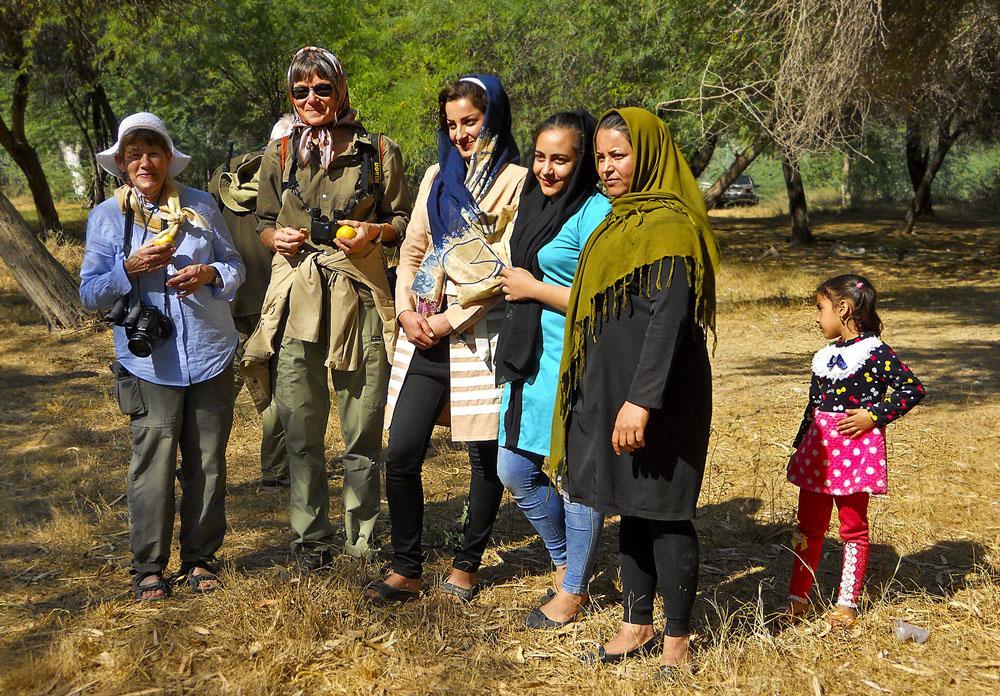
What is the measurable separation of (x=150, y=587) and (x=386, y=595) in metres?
1.00

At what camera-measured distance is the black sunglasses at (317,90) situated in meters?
4.30

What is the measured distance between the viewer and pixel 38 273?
10.8 metres

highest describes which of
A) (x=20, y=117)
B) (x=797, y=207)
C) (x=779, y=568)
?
(x=20, y=117)

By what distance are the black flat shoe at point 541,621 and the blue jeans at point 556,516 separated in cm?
13

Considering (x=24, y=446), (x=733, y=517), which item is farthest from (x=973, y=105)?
(x=24, y=446)

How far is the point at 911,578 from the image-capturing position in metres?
4.61

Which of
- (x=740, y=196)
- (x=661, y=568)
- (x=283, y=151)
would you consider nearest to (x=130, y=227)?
(x=283, y=151)

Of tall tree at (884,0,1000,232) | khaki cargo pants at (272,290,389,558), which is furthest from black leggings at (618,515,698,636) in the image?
tall tree at (884,0,1000,232)

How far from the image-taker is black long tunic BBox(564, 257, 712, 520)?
10.5 ft

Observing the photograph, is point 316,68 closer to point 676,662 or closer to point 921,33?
point 676,662

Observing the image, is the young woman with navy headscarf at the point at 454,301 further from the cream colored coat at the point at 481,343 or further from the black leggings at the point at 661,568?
the black leggings at the point at 661,568

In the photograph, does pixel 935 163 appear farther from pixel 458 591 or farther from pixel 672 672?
pixel 672 672

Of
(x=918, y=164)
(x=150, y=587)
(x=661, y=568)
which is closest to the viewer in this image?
(x=661, y=568)

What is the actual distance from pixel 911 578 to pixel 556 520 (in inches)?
67.4
